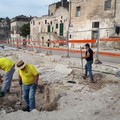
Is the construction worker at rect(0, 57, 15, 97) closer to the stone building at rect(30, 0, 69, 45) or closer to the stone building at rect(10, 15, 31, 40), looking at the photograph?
the stone building at rect(30, 0, 69, 45)

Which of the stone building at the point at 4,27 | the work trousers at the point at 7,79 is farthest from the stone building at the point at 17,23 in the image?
the work trousers at the point at 7,79

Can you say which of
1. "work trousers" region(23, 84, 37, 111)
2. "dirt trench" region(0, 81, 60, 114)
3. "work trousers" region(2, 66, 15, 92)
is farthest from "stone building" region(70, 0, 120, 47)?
"work trousers" region(23, 84, 37, 111)

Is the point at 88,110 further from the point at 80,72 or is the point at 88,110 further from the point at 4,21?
the point at 4,21

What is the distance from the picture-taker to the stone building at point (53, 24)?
4182 cm

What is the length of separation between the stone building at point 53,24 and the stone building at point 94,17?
5.67 m

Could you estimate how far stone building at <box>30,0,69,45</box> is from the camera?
41822 millimetres

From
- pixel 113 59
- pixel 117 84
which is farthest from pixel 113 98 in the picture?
pixel 113 59

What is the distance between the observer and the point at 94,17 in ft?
104

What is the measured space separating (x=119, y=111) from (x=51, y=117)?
181cm

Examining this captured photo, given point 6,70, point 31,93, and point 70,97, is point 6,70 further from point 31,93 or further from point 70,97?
point 70,97

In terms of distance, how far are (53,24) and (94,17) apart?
17733 mm

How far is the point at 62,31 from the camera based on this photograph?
4522cm

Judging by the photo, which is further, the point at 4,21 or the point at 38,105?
the point at 4,21

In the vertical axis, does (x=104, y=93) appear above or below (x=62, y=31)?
below
